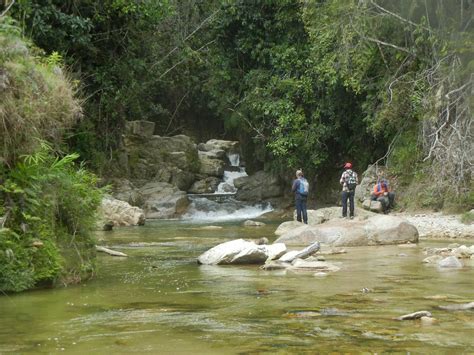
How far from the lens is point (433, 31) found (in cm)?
2327

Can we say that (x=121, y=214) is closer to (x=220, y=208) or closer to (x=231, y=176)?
(x=220, y=208)

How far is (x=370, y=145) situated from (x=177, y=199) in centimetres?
840

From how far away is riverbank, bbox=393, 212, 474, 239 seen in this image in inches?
774

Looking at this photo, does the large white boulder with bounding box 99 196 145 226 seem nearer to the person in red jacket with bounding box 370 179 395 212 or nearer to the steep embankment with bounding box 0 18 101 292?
the person in red jacket with bounding box 370 179 395 212

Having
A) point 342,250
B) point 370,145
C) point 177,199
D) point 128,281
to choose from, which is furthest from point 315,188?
point 128,281

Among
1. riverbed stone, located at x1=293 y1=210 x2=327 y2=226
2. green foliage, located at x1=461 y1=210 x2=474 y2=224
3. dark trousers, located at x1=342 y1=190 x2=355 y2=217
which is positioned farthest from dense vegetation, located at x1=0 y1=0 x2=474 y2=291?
riverbed stone, located at x1=293 y1=210 x2=327 y2=226

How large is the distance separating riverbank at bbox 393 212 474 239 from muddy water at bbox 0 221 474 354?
20.3ft

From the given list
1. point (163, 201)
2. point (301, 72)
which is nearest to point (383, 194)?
point (301, 72)

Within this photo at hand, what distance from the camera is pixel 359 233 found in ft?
57.7

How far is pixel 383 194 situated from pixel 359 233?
9.52 metres

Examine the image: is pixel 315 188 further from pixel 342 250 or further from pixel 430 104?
pixel 342 250

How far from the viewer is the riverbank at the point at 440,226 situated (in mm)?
19656

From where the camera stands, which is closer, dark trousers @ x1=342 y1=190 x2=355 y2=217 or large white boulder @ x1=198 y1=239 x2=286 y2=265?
large white boulder @ x1=198 y1=239 x2=286 y2=265

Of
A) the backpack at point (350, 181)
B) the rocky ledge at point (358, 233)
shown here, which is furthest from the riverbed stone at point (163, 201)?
the rocky ledge at point (358, 233)
